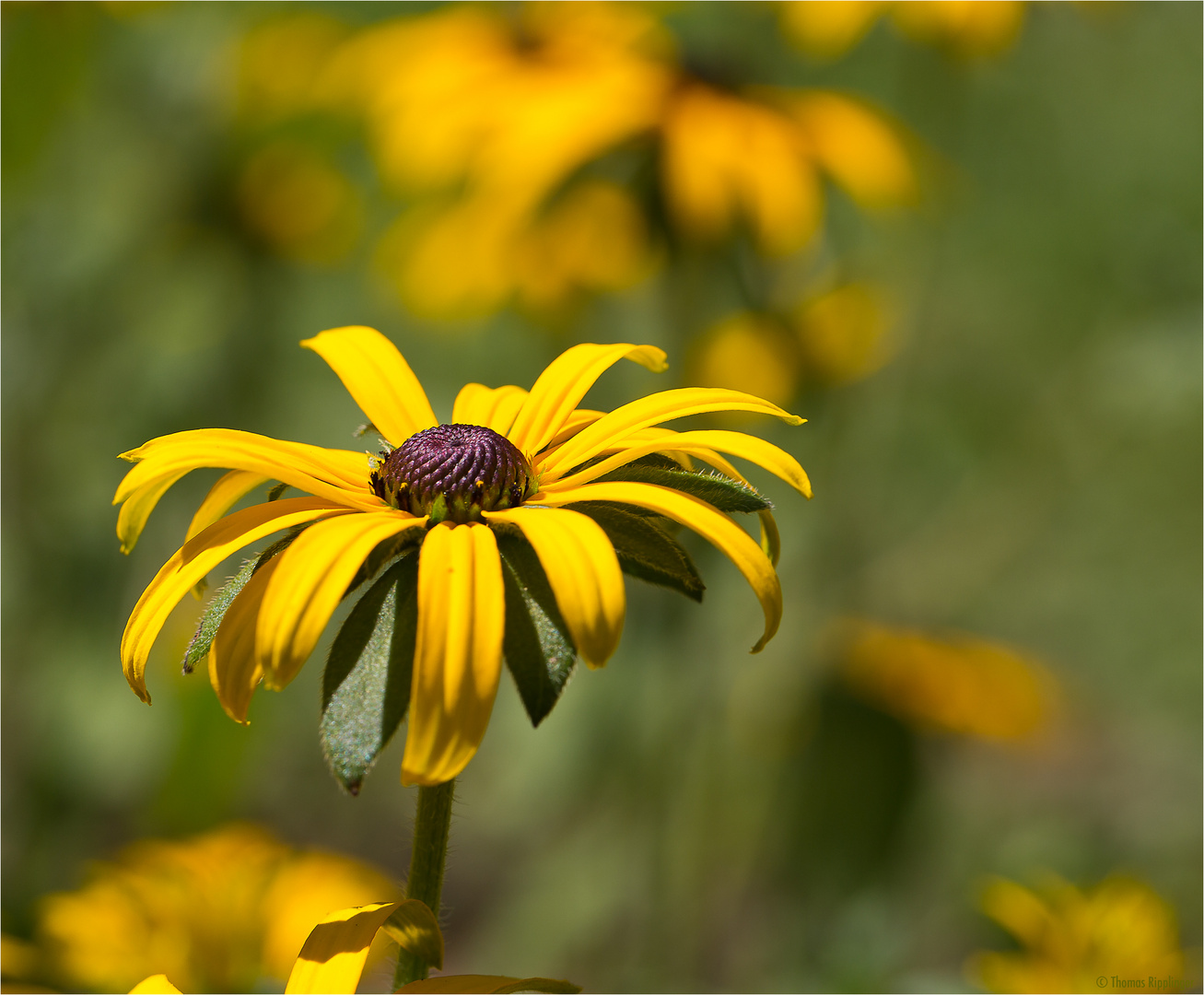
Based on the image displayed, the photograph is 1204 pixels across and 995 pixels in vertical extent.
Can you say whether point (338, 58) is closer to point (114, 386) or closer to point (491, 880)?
point (114, 386)

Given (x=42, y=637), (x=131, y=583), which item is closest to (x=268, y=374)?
(x=131, y=583)

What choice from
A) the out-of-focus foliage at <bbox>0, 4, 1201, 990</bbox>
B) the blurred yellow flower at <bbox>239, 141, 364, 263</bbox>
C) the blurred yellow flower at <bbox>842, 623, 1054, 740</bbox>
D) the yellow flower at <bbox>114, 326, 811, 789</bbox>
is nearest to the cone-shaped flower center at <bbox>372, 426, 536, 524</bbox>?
the yellow flower at <bbox>114, 326, 811, 789</bbox>

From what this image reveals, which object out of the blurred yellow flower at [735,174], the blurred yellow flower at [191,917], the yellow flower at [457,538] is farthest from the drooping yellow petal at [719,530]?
the blurred yellow flower at [735,174]

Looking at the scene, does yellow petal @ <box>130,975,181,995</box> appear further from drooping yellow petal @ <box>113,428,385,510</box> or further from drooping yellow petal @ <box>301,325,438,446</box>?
drooping yellow petal @ <box>301,325,438,446</box>

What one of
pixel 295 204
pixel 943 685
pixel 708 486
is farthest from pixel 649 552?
pixel 295 204

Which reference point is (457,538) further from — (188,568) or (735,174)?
(735,174)

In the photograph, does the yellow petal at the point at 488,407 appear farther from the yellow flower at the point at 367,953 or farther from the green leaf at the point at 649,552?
the yellow flower at the point at 367,953
